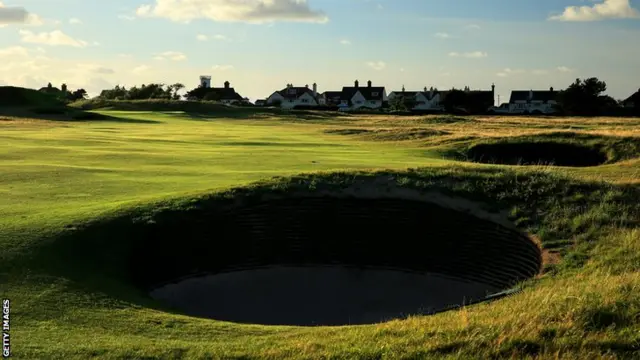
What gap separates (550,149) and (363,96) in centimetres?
12739

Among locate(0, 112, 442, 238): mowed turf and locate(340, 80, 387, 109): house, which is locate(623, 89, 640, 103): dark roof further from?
locate(0, 112, 442, 238): mowed turf

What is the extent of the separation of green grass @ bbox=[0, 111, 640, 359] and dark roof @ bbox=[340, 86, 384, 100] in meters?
132

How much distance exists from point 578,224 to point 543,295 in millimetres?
5548

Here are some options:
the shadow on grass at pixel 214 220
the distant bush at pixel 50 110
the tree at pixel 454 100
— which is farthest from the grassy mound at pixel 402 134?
the tree at pixel 454 100

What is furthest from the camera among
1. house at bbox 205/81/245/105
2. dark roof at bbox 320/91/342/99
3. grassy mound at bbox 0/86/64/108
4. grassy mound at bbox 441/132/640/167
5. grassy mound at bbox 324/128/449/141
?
dark roof at bbox 320/91/342/99

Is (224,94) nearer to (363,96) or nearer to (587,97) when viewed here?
(363,96)

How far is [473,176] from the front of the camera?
64.0 feet

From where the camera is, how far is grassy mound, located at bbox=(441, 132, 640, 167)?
31312 mm

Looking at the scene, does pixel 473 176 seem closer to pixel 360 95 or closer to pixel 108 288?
pixel 108 288

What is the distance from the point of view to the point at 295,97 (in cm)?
15750

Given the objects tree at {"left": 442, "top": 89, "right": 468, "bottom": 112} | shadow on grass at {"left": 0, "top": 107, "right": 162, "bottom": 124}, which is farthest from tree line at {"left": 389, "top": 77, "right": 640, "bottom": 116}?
shadow on grass at {"left": 0, "top": 107, "right": 162, "bottom": 124}

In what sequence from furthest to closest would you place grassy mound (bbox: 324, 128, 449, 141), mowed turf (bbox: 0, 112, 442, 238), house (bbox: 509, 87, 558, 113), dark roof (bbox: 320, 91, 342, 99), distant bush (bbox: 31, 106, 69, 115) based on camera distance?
dark roof (bbox: 320, 91, 342, 99), house (bbox: 509, 87, 558, 113), distant bush (bbox: 31, 106, 69, 115), grassy mound (bbox: 324, 128, 449, 141), mowed turf (bbox: 0, 112, 442, 238)

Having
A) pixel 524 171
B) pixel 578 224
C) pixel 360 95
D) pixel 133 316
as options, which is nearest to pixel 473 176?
pixel 524 171

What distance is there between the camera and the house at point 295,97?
6186 inches
